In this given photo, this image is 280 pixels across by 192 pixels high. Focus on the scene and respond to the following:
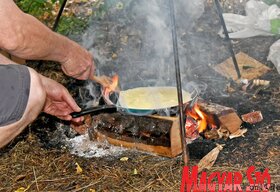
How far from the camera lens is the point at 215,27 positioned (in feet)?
19.6

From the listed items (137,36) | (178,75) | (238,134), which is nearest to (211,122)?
(238,134)

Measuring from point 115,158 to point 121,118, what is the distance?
355mm

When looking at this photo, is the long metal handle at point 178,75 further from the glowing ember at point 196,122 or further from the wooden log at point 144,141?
the glowing ember at point 196,122

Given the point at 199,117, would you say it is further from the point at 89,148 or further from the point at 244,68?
the point at 244,68

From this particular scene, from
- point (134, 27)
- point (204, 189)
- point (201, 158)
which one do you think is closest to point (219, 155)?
point (201, 158)

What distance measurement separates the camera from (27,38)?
319cm

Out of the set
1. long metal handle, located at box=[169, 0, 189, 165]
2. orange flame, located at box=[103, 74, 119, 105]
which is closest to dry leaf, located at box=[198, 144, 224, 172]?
long metal handle, located at box=[169, 0, 189, 165]

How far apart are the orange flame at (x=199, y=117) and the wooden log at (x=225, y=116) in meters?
0.04

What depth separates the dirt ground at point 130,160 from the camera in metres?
3.46

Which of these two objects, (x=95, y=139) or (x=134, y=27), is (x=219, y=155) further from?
(x=134, y=27)

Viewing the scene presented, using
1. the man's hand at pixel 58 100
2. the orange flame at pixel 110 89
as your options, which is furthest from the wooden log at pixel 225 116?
the man's hand at pixel 58 100

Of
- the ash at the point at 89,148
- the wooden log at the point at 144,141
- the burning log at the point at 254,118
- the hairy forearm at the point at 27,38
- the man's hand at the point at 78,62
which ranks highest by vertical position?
the hairy forearm at the point at 27,38

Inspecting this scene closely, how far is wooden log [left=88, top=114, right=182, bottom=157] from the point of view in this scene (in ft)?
11.9

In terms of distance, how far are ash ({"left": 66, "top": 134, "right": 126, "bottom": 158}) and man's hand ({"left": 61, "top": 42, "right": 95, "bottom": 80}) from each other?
70cm
